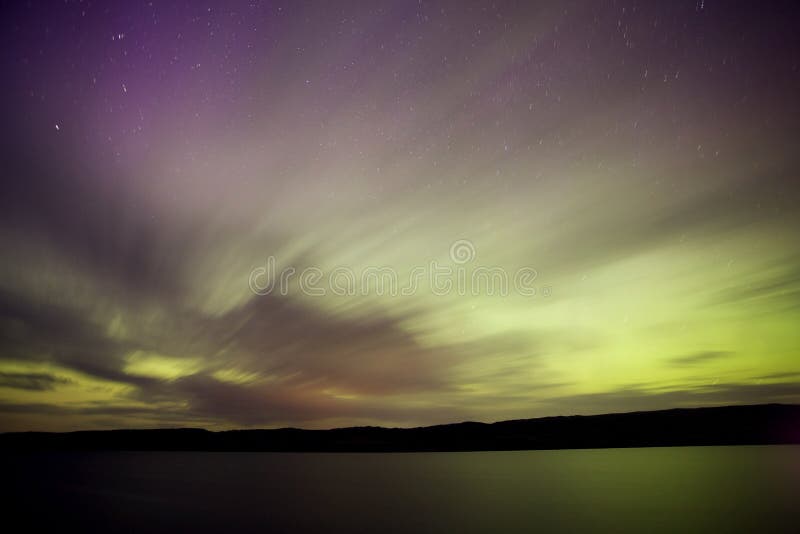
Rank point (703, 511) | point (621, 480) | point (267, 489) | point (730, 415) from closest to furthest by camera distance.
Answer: point (703, 511) < point (267, 489) < point (621, 480) < point (730, 415)

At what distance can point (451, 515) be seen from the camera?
32.2m

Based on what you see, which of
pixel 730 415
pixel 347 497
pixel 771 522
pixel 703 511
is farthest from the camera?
pixel 730 415

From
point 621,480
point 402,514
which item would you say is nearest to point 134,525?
point 402,514

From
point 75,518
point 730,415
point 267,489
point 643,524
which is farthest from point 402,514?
point 730,415

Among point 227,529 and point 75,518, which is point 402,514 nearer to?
point 227,529

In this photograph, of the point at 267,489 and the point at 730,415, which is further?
the point at 730,415

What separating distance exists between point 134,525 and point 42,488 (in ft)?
139

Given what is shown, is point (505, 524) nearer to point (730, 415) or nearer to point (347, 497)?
point (347, 497)

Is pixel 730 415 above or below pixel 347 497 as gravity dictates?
above

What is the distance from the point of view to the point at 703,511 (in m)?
32.1

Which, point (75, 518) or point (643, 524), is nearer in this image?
point (643, 524)

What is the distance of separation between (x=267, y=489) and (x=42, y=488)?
29.9m

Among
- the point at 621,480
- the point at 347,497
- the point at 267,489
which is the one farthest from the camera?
the point at 621,480

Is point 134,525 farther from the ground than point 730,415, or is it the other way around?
point 730,415
